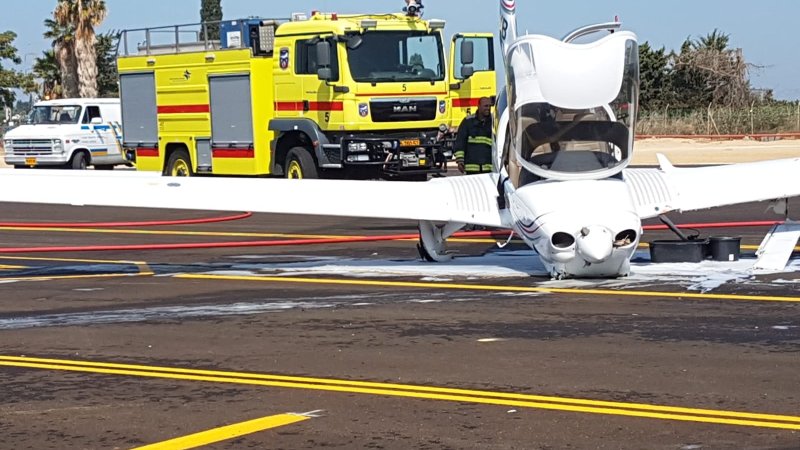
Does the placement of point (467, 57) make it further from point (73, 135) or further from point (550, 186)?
point (73, 135)

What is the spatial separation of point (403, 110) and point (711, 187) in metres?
12.1

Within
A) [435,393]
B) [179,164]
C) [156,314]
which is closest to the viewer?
[435,393]

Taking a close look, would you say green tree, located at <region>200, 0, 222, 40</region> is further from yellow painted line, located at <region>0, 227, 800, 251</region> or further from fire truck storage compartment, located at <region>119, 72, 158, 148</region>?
yellow painted line, located at <region>0, 227, 800, 251</region>

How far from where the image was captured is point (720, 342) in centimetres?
1108

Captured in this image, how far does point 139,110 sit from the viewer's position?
32.8 meters

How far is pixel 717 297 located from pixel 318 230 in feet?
32.8

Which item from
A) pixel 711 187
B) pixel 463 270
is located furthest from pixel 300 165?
pixel 711 187

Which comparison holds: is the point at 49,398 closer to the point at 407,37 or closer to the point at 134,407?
the point at 134,407

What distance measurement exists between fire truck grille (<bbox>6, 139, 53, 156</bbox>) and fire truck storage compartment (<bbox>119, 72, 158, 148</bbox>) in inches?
443

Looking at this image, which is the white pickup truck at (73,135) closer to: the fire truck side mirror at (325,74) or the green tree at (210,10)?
the fire truck side mirror at (325,74)

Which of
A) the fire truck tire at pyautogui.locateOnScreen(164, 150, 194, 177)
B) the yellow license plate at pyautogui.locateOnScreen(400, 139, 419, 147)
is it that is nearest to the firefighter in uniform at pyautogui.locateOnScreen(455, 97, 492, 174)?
the yellow license plate at pyautogui.locateOnScreen(400, 139, 419, 147)

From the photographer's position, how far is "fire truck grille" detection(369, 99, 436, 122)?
90.7 feet

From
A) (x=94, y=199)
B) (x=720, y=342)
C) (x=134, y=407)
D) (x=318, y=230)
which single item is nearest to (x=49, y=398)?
(x=134, y=407)

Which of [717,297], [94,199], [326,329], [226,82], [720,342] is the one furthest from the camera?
[226,82]
